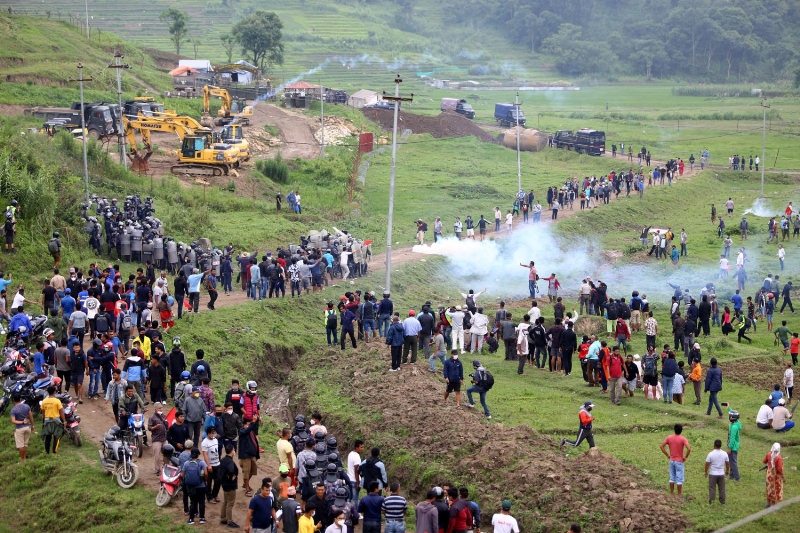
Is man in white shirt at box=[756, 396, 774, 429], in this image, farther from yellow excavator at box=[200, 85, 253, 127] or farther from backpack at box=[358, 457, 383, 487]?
yellow excavator at box=[200, 85, 253, 127]

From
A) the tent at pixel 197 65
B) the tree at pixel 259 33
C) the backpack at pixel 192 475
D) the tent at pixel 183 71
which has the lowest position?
the backpack at pixel 192 475

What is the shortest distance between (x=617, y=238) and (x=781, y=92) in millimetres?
72647

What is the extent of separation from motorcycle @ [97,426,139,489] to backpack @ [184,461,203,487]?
2220 millimetres

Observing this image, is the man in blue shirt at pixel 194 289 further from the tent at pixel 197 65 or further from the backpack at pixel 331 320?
the tent at pixel 197 65

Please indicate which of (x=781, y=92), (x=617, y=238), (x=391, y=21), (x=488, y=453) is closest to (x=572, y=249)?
(x=617, y=238)

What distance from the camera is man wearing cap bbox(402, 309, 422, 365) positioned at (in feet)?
82.1

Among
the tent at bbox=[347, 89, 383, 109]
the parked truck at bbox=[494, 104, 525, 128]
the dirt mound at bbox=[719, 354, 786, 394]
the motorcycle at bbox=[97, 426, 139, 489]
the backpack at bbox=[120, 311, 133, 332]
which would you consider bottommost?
the dirt mound at bbox=[719, 354, 786, 394]

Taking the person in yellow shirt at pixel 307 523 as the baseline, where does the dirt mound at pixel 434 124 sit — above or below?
above

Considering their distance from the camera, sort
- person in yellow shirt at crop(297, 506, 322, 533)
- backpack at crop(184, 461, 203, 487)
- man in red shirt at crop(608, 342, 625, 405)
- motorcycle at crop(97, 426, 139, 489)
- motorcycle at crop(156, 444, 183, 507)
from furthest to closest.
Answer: man in red shirt at crop(608, 342, 625, 405), motorcycle at crop(97, 426, 139, 489), motorcycle at crop(156, 444, 183, 507), backpack at crop(184, 461, 203, 487), person in yellow shirt at crop(297, 506, 322, 533)

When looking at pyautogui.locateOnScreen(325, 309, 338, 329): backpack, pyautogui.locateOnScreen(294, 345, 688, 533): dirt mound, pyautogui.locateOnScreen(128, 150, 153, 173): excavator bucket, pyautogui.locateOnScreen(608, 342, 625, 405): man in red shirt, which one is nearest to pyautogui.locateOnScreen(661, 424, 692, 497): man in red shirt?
pyautogui.locateOnScreen(294, 345, 688, 533): dirt mound

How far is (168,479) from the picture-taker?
17453 millimetres

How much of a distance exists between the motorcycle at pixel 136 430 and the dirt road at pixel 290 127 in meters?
42.3

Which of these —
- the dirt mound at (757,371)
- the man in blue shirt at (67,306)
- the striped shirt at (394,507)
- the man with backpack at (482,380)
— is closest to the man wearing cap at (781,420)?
the dirt mound at (757,371)

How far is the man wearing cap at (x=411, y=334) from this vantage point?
82.1ft
